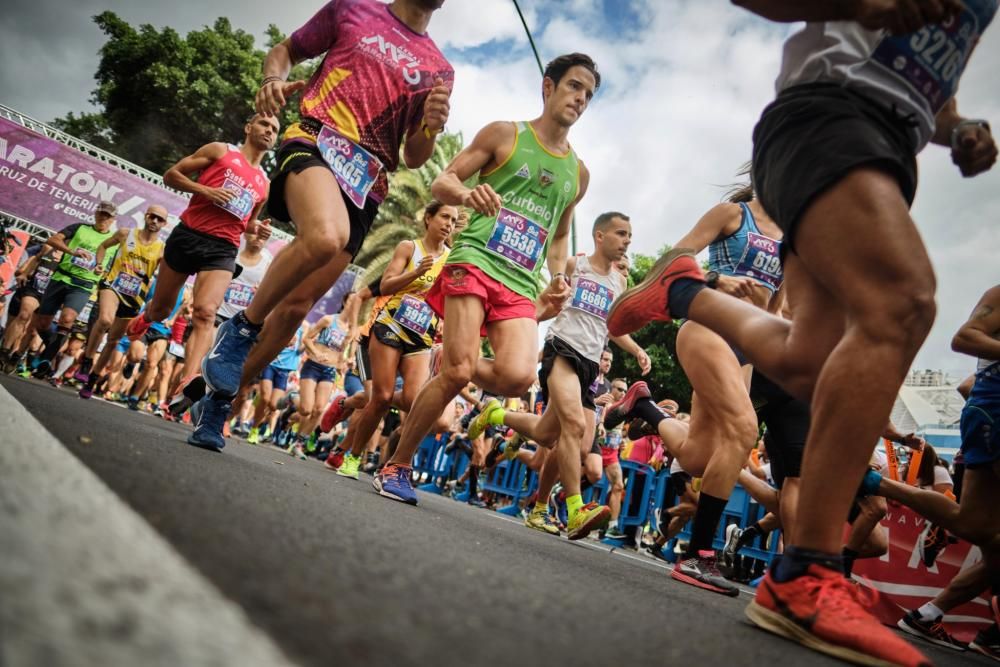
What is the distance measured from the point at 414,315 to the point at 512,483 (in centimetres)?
615

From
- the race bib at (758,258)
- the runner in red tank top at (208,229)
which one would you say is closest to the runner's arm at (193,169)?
the runner in red tank top at (208,229)

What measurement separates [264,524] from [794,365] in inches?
60.7

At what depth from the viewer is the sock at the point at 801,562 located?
1691 mm

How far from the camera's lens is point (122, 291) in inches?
297

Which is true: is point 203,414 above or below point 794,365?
below

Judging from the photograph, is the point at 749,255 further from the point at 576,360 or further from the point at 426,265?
the point at 426,265

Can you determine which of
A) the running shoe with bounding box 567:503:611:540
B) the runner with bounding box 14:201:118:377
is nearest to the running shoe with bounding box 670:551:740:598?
the running shoe with bounding box 567:503:611:540

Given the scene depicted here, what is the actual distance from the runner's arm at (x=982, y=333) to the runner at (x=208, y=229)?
485cm

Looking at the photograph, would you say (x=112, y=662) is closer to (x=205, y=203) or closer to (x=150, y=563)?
(x=150, y=563)

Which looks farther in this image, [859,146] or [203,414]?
[203,414]

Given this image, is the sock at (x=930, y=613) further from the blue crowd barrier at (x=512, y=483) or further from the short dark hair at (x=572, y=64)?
the blue crowd barrier at (x=512, y=483)

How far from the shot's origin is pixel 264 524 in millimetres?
1323

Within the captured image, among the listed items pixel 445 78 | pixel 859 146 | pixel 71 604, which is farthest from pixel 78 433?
pixel 445 78

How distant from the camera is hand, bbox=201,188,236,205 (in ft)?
18.2
